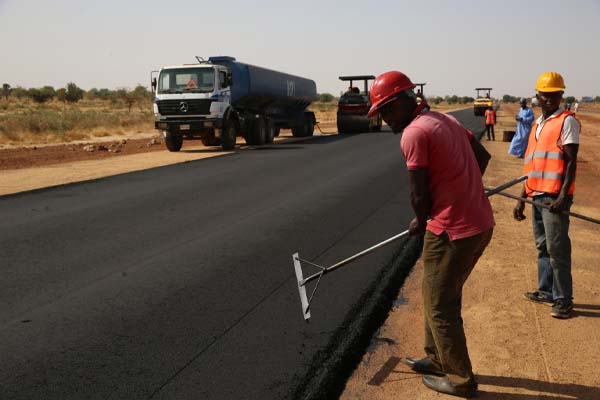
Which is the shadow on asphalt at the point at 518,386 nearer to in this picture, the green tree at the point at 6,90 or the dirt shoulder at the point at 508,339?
the dirt shoulder at the point at 508,339

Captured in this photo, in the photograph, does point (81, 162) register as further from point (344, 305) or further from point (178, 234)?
point (344, 305)

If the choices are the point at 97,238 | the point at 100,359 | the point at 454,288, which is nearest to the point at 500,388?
the point at 454,288

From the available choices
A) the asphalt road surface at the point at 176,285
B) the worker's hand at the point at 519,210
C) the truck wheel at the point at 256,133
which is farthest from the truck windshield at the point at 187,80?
the worker's hand at the point at 519,210

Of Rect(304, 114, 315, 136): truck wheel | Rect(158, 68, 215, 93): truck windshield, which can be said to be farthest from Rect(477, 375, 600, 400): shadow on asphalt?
Rect(304, 114, 315, 136): truck wheel

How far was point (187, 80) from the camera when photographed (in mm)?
19797

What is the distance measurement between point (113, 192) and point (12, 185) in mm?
3469

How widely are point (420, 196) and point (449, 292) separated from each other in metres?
0.58

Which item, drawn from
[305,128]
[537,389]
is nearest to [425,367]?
[537,389]

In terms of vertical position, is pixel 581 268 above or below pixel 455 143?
below

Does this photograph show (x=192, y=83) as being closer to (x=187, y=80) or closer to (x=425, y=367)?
(x=187, y=80)

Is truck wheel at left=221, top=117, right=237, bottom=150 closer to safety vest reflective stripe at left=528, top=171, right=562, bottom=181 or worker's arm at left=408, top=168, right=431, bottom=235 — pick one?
safety vest reflective stripe at left=528, top=171, right=562, bottom=181

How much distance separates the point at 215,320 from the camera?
4.57 m

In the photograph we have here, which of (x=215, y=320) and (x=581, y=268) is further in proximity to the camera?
(x=581, y=268)

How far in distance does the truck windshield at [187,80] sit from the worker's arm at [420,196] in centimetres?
1724
